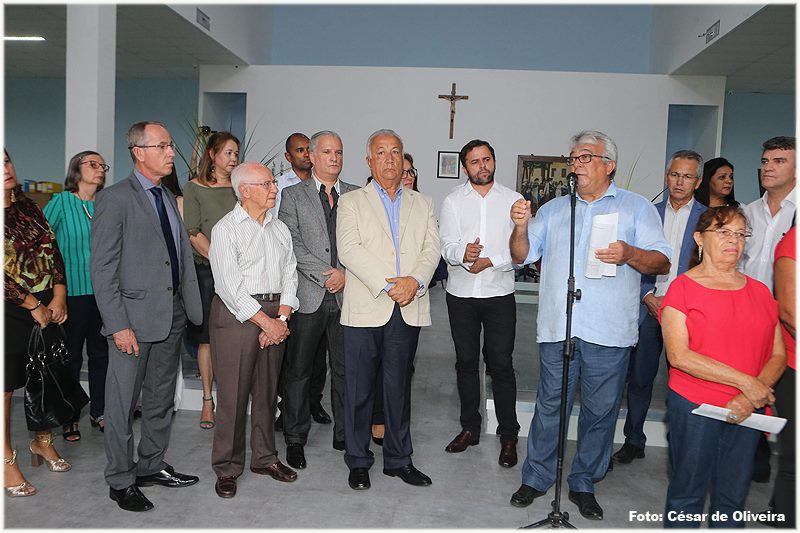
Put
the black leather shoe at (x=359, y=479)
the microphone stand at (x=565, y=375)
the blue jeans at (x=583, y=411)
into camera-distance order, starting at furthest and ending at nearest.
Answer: the black leather shoe at (x=359, y=479)
the blue jeans at (x=583, y=411)
the microphone stand at (x=565, y=375)

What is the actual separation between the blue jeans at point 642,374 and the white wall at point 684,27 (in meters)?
4.72

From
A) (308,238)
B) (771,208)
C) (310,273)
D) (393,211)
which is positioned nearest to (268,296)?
(310,273)

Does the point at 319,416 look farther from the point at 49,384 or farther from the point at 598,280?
the point at 598,280

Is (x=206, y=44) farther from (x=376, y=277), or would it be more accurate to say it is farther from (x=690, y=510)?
(x=690, y=510)

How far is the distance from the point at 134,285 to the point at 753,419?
2440mm

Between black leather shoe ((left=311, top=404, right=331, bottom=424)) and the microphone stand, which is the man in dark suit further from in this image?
black leather shoe ((left=311, top=404, right=331, bottom=424))

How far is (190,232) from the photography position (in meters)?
4.14

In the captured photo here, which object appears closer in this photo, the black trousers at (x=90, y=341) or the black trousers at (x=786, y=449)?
the black trousers at (x=786, y=449)

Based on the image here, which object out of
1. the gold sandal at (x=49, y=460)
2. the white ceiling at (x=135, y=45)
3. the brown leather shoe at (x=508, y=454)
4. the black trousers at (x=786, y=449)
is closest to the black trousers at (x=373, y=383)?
the brown leather shoe at (x=508, y=454)

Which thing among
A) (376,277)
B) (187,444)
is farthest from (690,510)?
(187,444)

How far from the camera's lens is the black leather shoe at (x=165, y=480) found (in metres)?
3.34

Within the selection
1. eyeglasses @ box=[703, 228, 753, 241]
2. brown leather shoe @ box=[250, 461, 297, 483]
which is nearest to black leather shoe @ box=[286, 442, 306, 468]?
brown leather shoe @ box=[250, 461, 297, 483]

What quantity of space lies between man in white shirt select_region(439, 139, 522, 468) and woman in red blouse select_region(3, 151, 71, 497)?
1914 mm

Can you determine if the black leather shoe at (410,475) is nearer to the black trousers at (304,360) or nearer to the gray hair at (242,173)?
the black trousers at (304,360)
